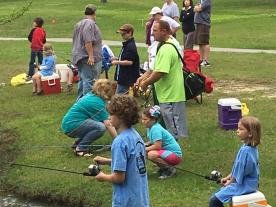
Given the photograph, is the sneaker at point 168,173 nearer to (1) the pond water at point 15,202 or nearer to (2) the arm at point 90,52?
(1) the pond water at point 15,202

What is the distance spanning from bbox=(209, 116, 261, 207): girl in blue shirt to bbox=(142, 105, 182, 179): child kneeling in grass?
1770mm

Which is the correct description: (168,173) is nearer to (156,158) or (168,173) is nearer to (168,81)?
(156,158)

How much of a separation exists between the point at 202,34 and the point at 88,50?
5430 mm

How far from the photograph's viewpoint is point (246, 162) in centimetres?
573

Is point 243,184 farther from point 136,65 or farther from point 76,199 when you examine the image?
point 136,65

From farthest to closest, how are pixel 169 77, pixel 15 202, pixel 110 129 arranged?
1. pixel 110 129
2. pixel 169 77
3. pixel 15 202

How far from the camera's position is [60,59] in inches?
729

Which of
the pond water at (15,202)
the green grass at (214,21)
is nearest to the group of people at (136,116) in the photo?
the pond water at (15,202)

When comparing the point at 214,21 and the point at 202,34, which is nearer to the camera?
the point at 202,34

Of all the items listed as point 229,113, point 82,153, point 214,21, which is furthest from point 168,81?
point 214,21

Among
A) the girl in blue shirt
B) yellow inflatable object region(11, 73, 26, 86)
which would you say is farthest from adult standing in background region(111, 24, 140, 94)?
the girl in blue shirt

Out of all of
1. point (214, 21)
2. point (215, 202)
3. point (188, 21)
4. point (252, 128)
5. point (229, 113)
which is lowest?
point (214, 21)

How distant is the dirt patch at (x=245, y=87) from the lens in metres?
12.8

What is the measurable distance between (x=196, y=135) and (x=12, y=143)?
2865 mm
